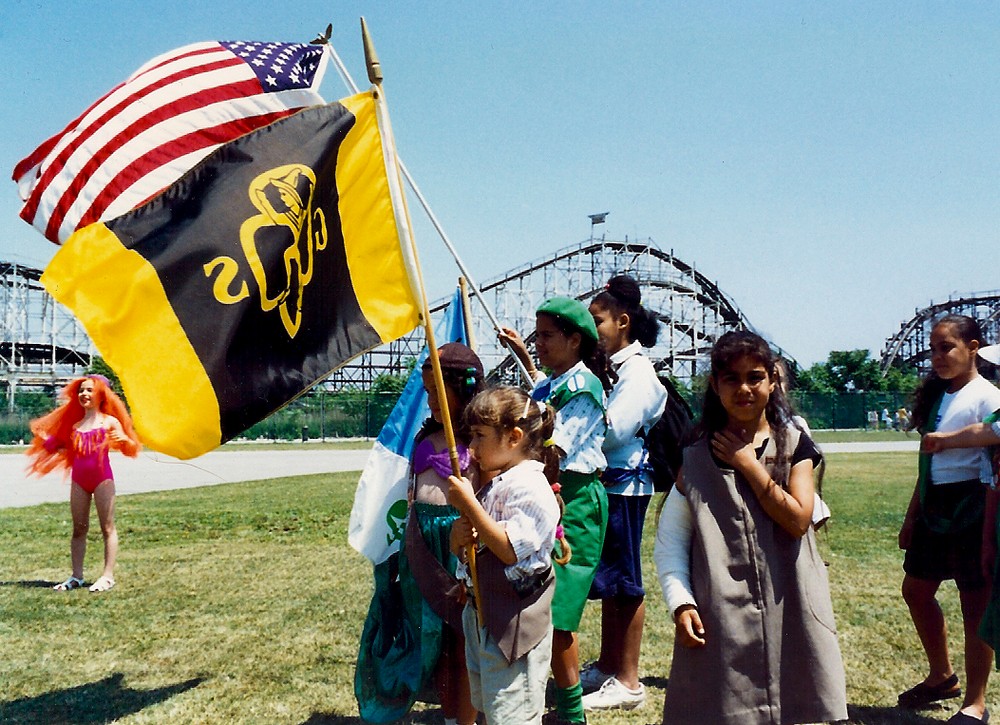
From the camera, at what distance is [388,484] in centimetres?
414

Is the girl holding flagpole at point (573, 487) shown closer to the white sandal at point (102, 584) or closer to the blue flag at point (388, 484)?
the blue flag at point (388, 484)

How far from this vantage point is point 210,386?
11.0 feet

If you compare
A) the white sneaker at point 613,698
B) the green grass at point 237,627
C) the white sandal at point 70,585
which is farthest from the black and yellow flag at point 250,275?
the white sandal at point 70,585

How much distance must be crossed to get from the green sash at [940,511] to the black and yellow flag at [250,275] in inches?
98.1

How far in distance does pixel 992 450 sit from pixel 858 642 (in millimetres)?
1832

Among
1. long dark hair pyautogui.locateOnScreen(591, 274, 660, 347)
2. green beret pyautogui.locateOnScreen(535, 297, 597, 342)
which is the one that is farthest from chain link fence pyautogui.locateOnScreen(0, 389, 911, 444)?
green beret pyautogui.locateOnScreen(535, 297, 597, 342)

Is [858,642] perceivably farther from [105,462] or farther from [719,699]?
[105,462]

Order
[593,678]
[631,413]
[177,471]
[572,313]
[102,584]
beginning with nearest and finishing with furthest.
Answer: [572,313], [631,413], [593,678], [102,584], [177,471]

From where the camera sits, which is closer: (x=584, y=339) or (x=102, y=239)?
(x=102, y=239)

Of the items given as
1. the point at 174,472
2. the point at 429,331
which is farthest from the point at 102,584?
the point at 174,472

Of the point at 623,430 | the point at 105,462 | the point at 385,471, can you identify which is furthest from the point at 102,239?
the point at 105,462

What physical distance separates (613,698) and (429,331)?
2.13 metres

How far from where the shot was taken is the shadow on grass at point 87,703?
4309 mm

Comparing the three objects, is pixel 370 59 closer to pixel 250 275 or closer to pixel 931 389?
pixel 250 275
